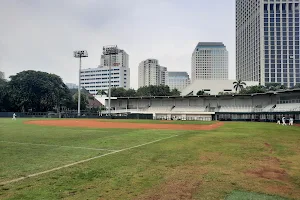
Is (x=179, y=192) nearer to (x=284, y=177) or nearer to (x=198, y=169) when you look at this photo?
(x=198, y=169)

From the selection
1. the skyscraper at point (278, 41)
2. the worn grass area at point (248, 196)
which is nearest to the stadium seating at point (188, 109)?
the worn grass area at point (248, 196)

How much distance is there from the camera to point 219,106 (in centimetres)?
8581

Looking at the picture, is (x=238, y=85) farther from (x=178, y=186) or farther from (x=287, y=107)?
(x=178, y=186)

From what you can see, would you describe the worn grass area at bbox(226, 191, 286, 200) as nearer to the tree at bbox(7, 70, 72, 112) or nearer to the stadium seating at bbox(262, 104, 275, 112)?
the stadium seating at bbox(262, 104, 275, 112)

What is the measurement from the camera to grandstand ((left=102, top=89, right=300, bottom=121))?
67938 mm

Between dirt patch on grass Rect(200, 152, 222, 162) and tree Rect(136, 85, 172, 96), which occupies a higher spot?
tree Rect(136, 85, 172, 96)

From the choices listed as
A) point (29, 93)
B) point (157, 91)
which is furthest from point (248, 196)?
point (157, 91)

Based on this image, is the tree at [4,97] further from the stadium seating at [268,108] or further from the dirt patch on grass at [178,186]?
the dirt patch on grass at [178,186]

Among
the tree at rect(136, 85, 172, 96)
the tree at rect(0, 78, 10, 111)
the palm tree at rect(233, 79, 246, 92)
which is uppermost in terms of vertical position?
the palm tree at rect(233, 79, 246, 92)

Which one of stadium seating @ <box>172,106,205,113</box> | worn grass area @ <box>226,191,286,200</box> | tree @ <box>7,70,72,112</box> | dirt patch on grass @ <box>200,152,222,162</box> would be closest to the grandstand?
stadium seating @ <box>172,106,205,113</box>

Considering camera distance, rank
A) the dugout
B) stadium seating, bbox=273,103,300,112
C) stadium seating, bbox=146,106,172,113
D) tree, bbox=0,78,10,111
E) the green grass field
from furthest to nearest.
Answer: stadium seating, bbox=146,106,172,113, tree, bbox=0,78,10,111, stadium seating, bbox=273,103,300,112, the dugout, the green grass field


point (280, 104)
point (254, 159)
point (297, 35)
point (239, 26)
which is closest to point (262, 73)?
point (297, 35)

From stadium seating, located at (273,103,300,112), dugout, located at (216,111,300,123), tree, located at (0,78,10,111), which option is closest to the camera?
dugout, located at (216,111,300,123)

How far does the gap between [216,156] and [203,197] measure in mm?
5881
